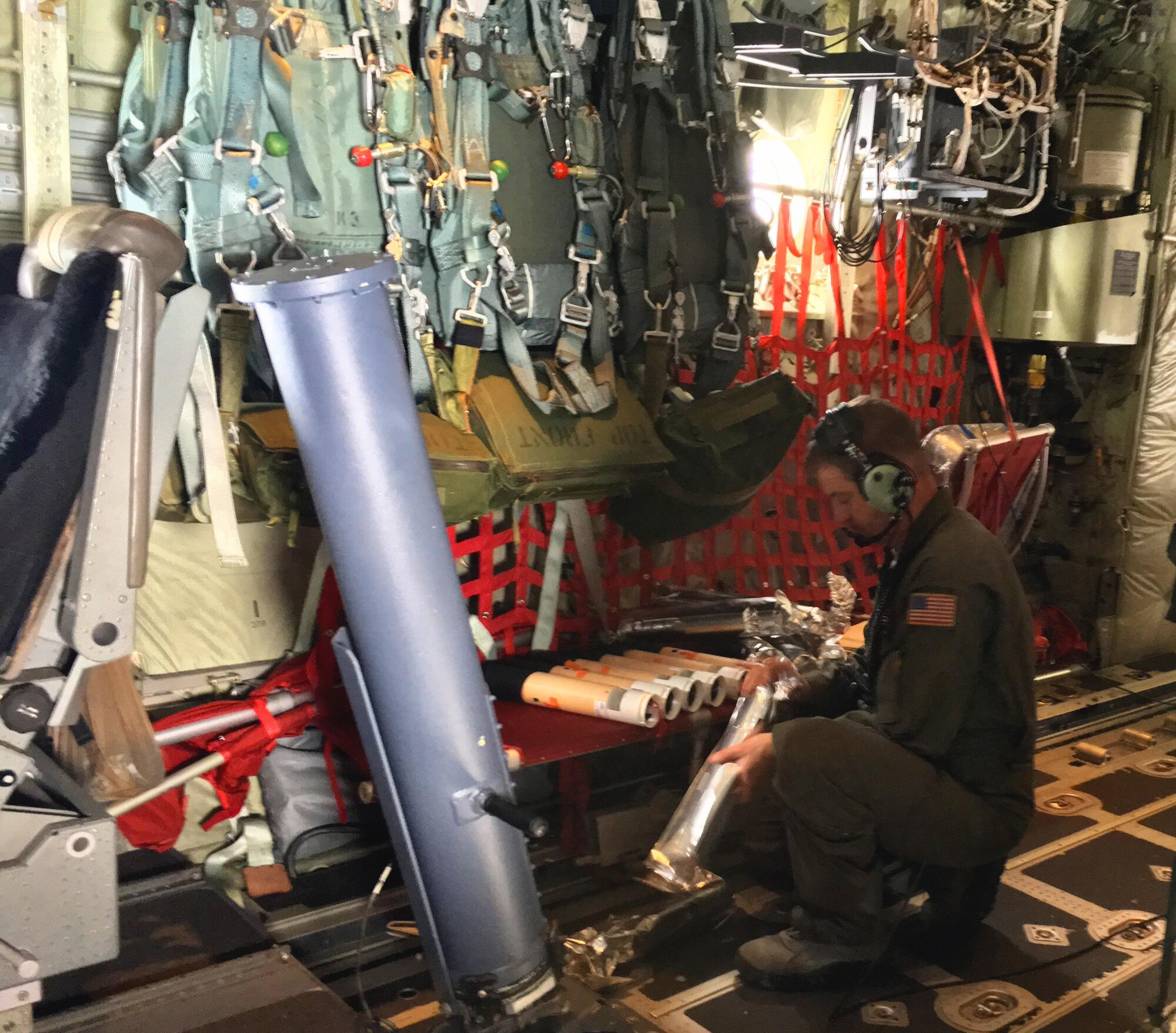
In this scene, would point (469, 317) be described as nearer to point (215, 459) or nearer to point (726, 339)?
point (726, 339)

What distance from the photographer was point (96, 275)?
1.61m

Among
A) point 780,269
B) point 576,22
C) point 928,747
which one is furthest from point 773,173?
point 928,747

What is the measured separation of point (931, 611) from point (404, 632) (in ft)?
4.16

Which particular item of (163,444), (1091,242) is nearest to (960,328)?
(1091,242)

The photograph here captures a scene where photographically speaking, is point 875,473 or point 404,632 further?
point 875,473

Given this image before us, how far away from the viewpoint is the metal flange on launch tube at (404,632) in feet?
6.48

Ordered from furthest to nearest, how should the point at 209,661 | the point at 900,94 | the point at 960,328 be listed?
the point at 960,328 → the point at 900,94 → the point at 209,661

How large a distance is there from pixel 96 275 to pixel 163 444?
1.00ft

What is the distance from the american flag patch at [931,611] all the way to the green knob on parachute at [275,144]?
2058mm

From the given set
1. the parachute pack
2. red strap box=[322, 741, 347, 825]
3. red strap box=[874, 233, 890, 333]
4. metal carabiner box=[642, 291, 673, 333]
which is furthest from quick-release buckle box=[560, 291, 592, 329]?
red strap box=[874, 233, 890, 333]

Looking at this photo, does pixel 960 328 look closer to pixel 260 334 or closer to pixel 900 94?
pixel 900 94

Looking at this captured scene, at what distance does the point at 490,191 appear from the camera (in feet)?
10.3

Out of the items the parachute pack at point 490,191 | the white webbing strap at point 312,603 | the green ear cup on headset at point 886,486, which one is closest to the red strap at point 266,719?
the white webbing strap at point 312,603

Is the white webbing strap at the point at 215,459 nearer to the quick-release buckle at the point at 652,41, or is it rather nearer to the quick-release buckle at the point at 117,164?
the quick-release buckle at the point at 117,164
